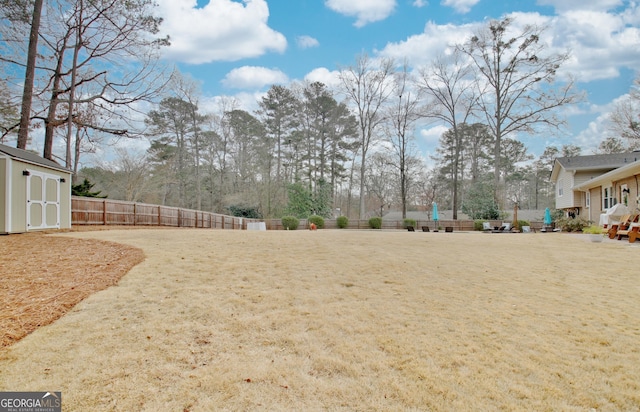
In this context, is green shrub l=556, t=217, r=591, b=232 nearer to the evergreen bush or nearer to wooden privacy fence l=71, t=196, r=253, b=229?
the evergreen bush

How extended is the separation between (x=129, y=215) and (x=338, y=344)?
1395cm

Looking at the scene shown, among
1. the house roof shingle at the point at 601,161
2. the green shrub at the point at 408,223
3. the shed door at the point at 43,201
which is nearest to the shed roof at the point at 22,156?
the shed door at the point at 43,201

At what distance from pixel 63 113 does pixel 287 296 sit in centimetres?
1724

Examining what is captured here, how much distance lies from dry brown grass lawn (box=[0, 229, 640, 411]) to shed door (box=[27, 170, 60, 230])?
6672 mm

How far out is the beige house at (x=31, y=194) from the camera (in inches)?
320

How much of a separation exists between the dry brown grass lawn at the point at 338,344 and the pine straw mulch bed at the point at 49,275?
0.74 ft

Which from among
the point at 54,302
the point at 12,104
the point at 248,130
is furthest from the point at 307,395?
the point at 248,130

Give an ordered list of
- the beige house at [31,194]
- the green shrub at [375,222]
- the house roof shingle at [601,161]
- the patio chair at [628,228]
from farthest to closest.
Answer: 1. the green shrub at [375,222]
2. the house roof shingle at [601,161]
3. the patio chair at [628,228]
4. the beige house at [31,194]

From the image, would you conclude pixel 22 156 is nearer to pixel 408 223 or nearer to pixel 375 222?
pixel 375 222

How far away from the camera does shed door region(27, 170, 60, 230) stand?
352 inches

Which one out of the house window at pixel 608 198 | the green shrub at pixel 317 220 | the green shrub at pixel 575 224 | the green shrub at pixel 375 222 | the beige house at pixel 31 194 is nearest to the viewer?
the beige house at pixel 31 194

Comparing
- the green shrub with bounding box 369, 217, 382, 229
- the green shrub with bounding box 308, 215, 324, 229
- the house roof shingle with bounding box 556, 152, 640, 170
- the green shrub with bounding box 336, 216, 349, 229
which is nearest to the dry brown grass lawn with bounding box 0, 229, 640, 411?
the green shrub with bounding box 308, 215, 324, 229

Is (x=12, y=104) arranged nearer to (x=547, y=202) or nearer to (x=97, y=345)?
(x=97, y=345)

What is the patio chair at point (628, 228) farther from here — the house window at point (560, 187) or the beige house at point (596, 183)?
the house window at point (560, 187)
